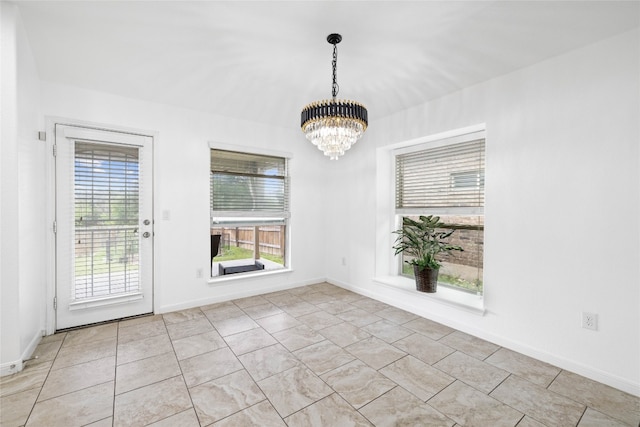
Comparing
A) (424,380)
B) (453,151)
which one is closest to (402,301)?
(424,380)

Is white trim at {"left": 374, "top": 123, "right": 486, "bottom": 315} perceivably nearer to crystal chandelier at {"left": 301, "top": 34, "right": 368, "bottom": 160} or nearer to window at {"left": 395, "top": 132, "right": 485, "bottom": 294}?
window at {"left": 395, "top": 132, "right": 485, "bottom": 294}

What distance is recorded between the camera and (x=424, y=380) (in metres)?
1.99

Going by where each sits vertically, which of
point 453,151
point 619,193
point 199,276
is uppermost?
point 453,151

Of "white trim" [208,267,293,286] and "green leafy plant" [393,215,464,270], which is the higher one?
"green leafy plant" [393,215,464,270]

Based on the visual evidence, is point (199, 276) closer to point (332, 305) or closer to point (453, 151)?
point (332, 305)

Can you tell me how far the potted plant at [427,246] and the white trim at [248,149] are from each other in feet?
6.58

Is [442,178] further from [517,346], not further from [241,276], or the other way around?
[241,276]

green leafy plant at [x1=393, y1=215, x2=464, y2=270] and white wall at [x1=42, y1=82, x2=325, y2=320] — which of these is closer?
white wall at [x1=42, y1=82, x2=325, y2=320]

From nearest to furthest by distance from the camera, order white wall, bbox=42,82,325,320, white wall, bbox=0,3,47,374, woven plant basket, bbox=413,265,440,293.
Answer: white wall, bbox=0,3,47,374, white wall, bbox=42,82,325,320, woven plant basket, bbox=413,265,440,293

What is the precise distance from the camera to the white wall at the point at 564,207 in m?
1.91

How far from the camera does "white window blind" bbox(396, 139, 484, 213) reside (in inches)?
115

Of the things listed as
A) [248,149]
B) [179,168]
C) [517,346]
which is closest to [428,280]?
[517,346]

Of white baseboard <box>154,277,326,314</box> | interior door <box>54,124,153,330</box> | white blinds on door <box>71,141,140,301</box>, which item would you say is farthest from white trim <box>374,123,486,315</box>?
white blinds on door <box>71,141,140,301</box>

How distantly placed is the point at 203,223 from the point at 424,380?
9.38 feet
